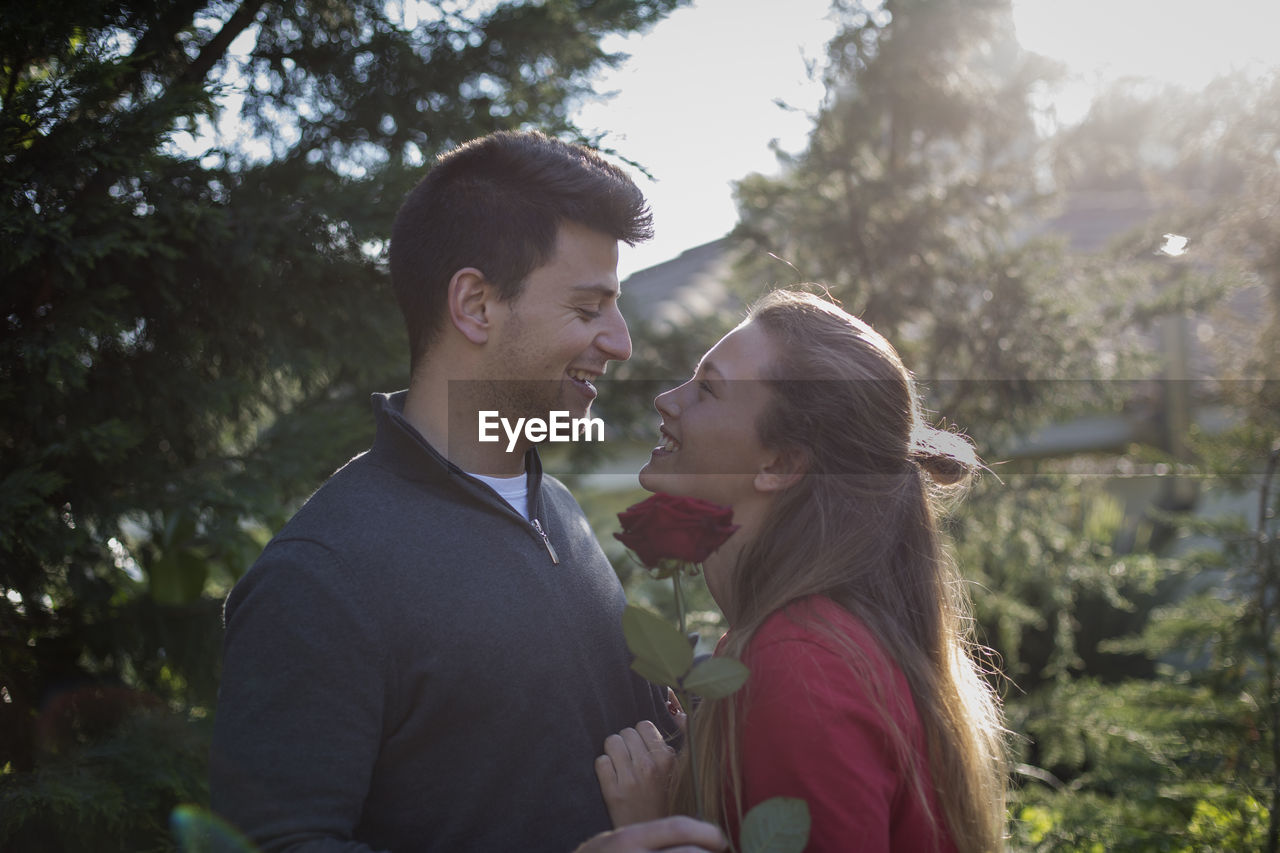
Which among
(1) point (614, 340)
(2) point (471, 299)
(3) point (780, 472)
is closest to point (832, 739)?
(3) point (780, 472)

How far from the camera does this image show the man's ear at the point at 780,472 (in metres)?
1.91

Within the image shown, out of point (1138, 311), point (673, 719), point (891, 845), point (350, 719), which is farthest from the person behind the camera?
point (1138, 311)

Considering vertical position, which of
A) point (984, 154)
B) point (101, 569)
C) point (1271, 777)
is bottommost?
point (1271, 777)

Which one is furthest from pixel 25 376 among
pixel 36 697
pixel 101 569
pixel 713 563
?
pixel 713 563

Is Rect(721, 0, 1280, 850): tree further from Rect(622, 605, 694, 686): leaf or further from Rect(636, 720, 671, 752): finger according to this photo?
Rect(622, 605, 694, 686): leaf

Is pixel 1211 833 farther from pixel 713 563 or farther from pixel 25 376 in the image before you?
pixel 25 376

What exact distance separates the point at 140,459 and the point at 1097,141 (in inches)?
193

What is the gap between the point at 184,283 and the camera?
258cm

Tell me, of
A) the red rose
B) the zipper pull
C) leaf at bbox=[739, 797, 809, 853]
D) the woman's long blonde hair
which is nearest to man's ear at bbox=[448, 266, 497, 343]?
the zipper pull

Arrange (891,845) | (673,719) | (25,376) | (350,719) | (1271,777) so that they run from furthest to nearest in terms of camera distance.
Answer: (1271,777), (25,376), (673,719), (891,845), (350,719)

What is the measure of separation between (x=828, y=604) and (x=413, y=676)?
762mm

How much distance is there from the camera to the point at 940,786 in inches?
62.9

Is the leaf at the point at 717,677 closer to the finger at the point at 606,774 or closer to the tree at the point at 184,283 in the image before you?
the finger at the point at 606,774

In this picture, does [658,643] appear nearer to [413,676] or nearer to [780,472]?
[413,676]
